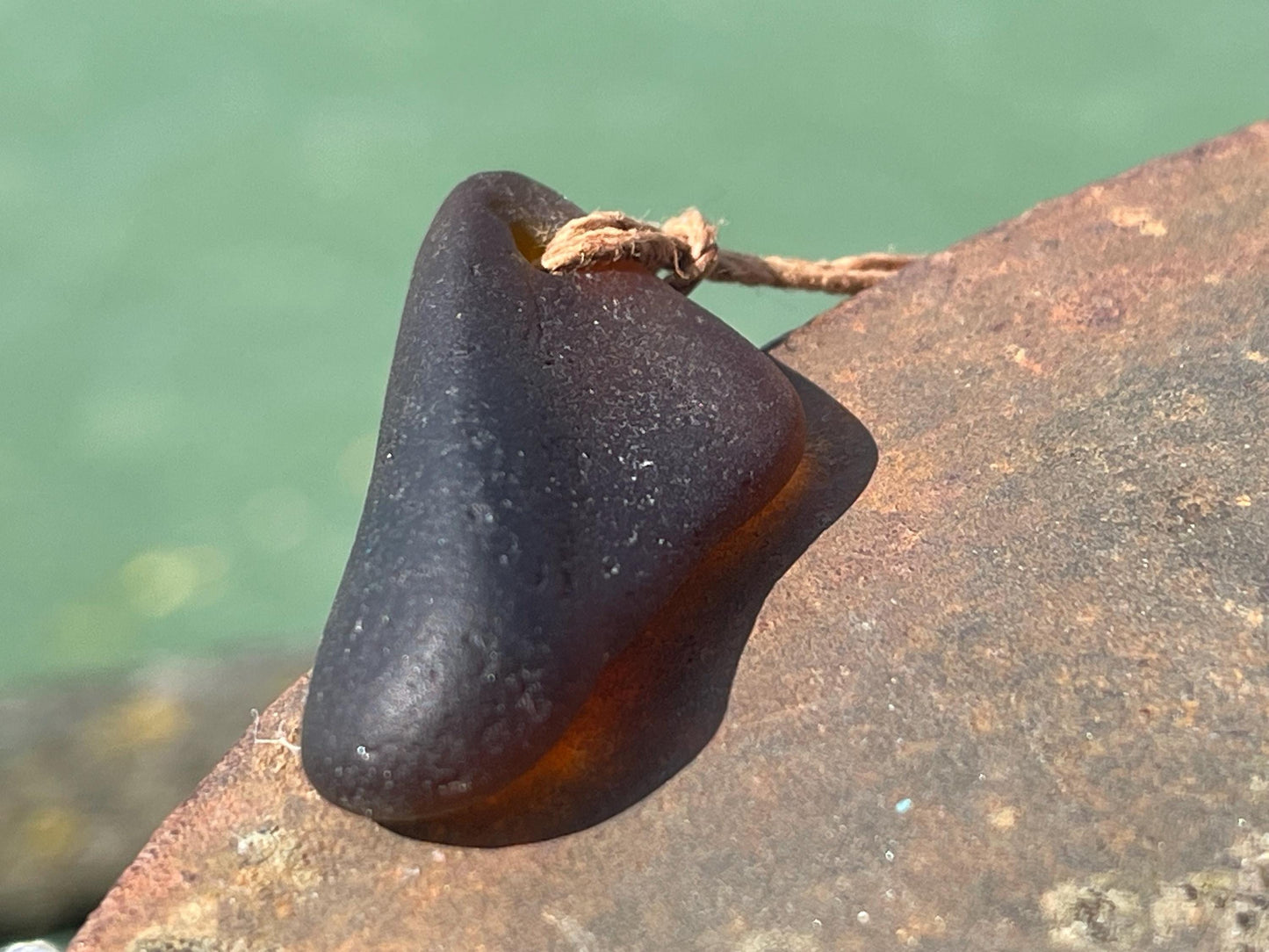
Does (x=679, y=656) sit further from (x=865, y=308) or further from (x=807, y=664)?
(x=865, y=308)

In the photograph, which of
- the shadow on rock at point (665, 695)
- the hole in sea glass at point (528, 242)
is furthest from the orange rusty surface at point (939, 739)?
the hole in sea glass at point (528, 242)

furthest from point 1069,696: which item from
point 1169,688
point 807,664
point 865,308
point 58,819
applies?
point 58,819

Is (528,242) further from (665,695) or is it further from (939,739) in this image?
(939,739)

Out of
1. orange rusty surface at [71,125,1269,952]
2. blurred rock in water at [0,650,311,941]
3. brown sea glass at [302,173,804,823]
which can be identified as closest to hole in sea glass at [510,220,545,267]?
brown sea glass at [302,173,804,823]

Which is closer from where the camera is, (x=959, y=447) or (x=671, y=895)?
(x=671, y=895)

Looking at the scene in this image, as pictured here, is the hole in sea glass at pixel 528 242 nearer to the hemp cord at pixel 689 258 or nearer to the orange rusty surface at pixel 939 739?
the hemp cord at pixel 689 258
